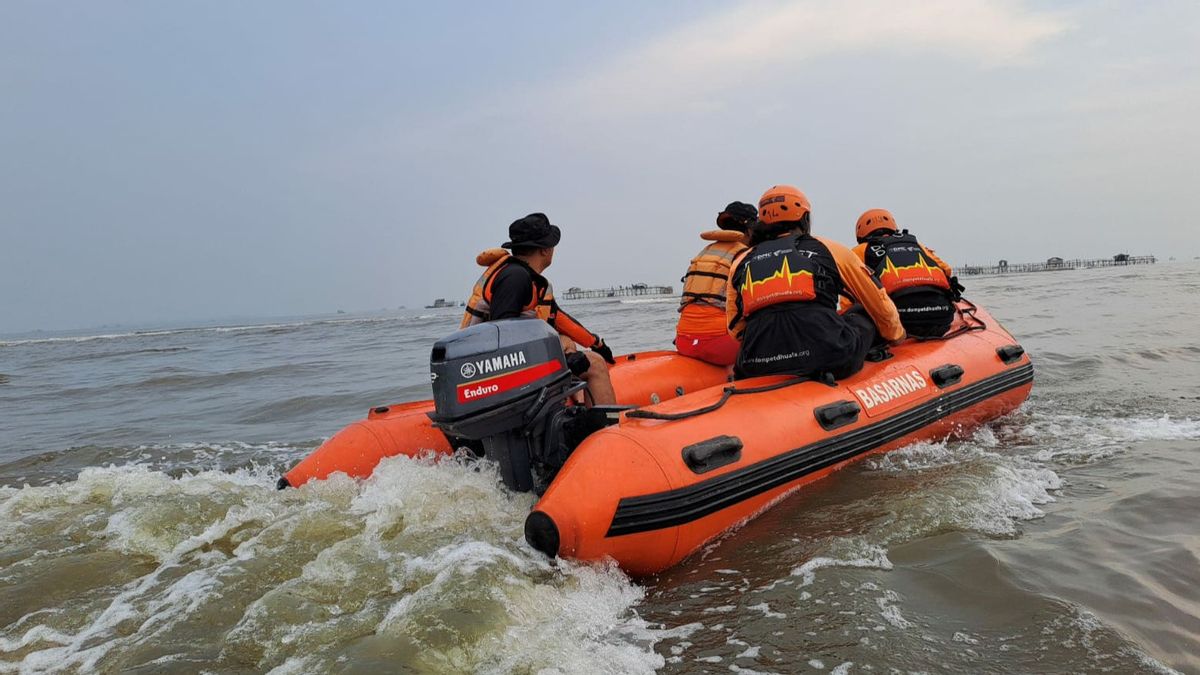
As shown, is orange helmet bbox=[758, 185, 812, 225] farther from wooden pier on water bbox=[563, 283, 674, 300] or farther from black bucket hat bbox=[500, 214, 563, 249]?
wooden pier on water bbox=[563, 283, 674, 300]

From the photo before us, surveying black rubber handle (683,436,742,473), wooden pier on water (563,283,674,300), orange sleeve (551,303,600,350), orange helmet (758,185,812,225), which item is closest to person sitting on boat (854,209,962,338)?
orange helmet (758,185,812,225)

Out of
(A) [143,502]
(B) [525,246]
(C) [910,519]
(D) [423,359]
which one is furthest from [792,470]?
(D) [423,359]

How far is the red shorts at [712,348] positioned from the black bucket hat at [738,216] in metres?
0.86

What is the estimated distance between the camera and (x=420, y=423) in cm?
409

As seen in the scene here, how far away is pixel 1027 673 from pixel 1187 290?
65.9 feet

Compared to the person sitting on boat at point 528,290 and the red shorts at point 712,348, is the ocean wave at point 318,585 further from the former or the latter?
the red shorts at point 712,348

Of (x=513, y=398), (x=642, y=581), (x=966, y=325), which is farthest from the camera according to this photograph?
(x=966, y=325)

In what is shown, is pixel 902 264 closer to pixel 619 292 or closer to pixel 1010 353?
pixel 1010 353

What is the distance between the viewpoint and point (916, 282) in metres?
5.12

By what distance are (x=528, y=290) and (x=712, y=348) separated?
1.79m

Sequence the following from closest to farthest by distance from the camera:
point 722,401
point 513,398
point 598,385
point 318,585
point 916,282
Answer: point 318,585 → point 513,398 → point 722,401 → point 598,385 → point 916,282

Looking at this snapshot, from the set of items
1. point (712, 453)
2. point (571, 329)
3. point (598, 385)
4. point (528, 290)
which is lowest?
point (712, 453)

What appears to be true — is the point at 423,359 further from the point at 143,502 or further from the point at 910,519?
the point at 910,519

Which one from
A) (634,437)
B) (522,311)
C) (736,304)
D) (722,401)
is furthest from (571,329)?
(634,437)
